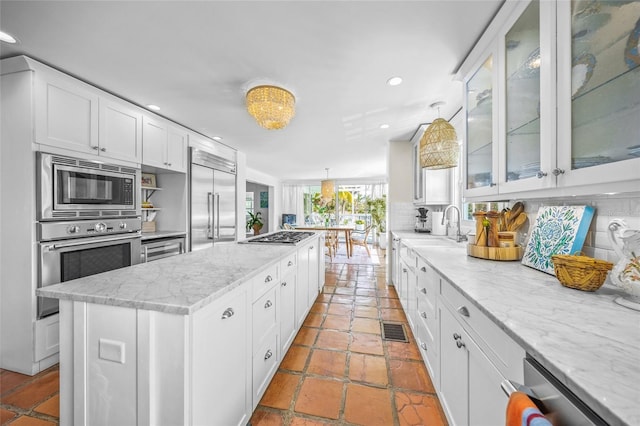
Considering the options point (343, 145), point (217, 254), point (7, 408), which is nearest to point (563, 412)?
point (217, 254)

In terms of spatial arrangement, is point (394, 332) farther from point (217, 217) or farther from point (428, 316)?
point (217, 217)

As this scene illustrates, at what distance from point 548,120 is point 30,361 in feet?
11.6

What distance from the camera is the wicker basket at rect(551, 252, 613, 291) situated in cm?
95

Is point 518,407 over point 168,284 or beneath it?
beneath

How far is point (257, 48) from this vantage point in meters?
1.74

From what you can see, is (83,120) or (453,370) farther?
(83,120)

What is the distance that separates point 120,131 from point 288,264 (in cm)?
218

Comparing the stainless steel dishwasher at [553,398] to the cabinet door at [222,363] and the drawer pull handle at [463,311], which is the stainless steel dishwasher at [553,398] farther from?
the cabinet door at [222,363]

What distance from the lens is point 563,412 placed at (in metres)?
0.54

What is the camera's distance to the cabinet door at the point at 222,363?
96 cm

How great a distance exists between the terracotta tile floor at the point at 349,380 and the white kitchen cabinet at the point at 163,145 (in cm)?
252

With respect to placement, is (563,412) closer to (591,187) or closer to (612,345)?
(612,345)

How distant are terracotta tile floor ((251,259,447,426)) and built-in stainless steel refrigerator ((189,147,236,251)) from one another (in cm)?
197

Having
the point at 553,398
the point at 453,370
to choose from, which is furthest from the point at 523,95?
the point at 453,370
